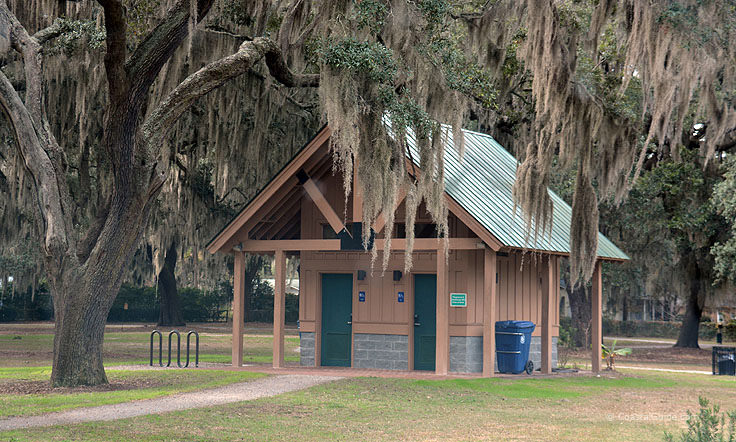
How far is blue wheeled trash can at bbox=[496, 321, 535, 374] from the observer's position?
18781 millimetres

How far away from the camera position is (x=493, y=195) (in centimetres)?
1978

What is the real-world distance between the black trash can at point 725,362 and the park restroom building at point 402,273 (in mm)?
3718

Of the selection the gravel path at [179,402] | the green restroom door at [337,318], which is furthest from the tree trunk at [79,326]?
the green restroom door at [337,318]

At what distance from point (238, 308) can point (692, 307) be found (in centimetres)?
2047

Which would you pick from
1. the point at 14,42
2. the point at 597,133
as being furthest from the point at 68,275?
the point at 597,133

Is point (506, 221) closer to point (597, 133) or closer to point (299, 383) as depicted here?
point (597, 133)

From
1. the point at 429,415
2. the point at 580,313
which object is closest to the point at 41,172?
the point at 429,415

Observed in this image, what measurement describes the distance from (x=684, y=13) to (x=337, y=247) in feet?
26.8

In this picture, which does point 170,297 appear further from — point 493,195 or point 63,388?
point 63,388

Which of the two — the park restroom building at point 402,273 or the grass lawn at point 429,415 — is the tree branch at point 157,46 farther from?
the grass lawn at point 429,415

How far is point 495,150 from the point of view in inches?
918

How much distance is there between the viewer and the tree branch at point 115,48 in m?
14.2

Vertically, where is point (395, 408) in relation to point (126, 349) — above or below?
above

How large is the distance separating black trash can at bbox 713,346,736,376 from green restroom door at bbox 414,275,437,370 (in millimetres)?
8309
